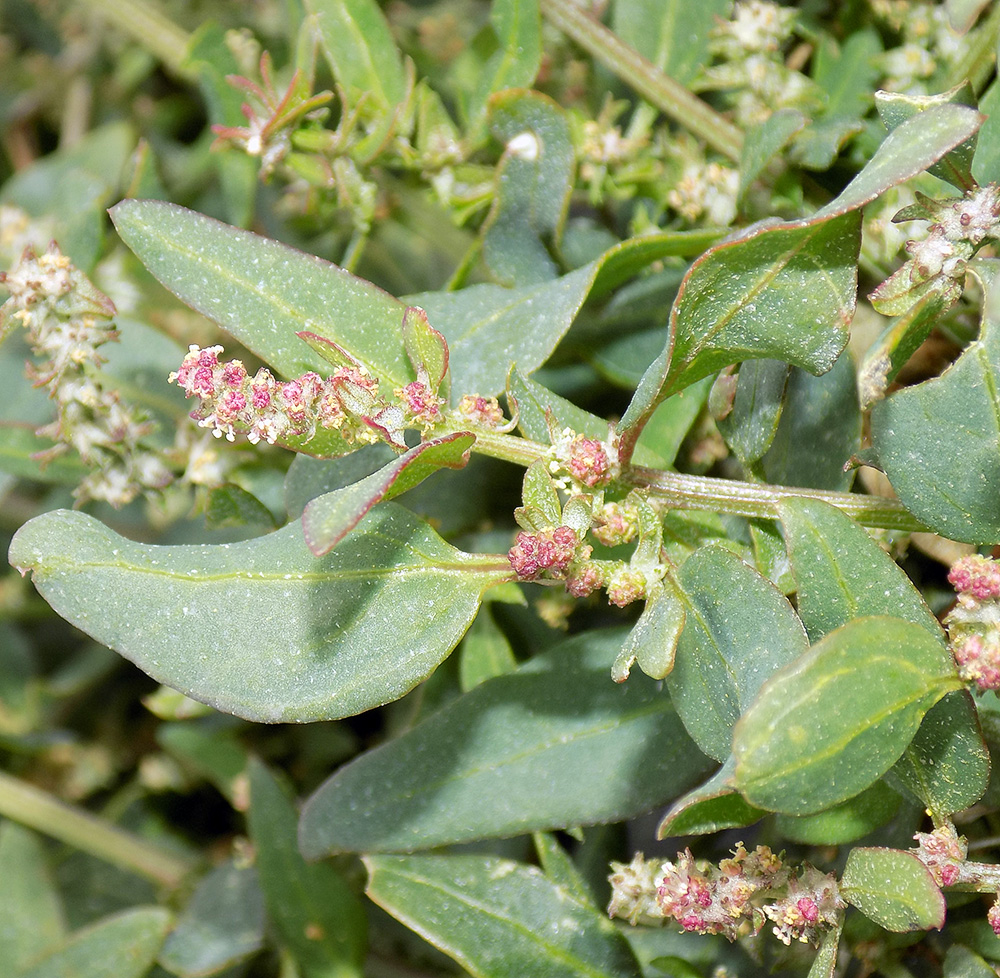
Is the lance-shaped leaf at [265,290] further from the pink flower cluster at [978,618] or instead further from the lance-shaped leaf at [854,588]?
the pink flower cluster at [978,618]

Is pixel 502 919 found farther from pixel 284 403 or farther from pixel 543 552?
pixel 284 403

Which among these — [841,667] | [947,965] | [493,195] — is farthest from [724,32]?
[947,965]

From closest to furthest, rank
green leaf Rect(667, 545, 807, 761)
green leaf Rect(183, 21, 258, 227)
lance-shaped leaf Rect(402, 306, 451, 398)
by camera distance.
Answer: green leaf Rect(667, 545, 807, 761) → lance-shaped leaf Rect(402, 306, 451, 398) → green leaf Rect(183, 21, 258, 227)

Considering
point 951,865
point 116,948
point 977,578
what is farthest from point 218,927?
point 977,578

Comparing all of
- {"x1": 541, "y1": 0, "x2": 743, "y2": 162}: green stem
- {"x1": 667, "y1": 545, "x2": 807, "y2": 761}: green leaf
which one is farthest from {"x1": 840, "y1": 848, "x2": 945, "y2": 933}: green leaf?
{"x1": 541, "y1": 0, "x2": 743, "y2": 162}: green stem

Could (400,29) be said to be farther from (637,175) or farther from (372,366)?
(372,366)

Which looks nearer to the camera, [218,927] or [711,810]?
[711,810]

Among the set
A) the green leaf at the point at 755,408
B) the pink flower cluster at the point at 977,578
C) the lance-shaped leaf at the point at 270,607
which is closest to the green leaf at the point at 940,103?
the green leaf at the point at 755,408

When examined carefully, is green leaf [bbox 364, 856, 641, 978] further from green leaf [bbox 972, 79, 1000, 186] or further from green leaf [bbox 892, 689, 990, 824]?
green leaf [bbox 972, 79, 1000, 186]
